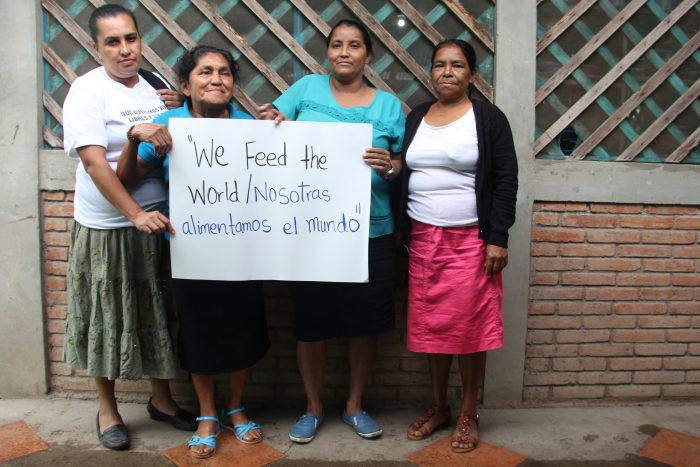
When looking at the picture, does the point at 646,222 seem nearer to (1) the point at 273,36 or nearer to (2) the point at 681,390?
(2) the point at 681,390

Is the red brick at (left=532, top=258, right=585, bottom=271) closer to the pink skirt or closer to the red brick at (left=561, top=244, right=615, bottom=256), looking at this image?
the red brick at (left=561, top=244, right=615, bottom=256)

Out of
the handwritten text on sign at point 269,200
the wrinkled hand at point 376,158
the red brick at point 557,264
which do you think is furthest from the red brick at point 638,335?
the wrinkled hand at point 376,158

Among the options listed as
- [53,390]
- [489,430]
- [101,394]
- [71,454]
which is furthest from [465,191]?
[53,390]

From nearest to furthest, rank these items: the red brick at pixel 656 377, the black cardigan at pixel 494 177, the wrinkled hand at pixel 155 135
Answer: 1. the wrinkled hand at pixel 155 135
2. the black cardigan at pixel 494 177
3. the red brick at pixel 656 377

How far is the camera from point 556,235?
3.14 m

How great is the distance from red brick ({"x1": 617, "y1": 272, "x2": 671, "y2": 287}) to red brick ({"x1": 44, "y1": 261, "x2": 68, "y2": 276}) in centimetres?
306

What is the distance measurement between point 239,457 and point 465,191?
1.60 metres

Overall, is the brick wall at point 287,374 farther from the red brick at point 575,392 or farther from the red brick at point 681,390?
the red brick at point 681,390

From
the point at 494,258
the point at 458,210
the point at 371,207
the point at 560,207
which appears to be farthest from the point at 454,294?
the point at 560,207

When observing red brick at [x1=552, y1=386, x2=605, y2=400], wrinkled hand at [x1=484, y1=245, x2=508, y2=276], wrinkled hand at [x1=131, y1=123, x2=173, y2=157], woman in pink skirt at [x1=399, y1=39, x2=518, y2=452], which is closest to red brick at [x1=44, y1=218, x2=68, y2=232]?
wrinkled hand at [x1=131, y1=123, x2=173, y2=157]

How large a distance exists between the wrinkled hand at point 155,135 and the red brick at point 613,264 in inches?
90.0

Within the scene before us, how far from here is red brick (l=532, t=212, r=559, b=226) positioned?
3119 millimetres

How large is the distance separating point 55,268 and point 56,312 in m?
0.24

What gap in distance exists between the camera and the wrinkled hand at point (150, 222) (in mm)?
2363
